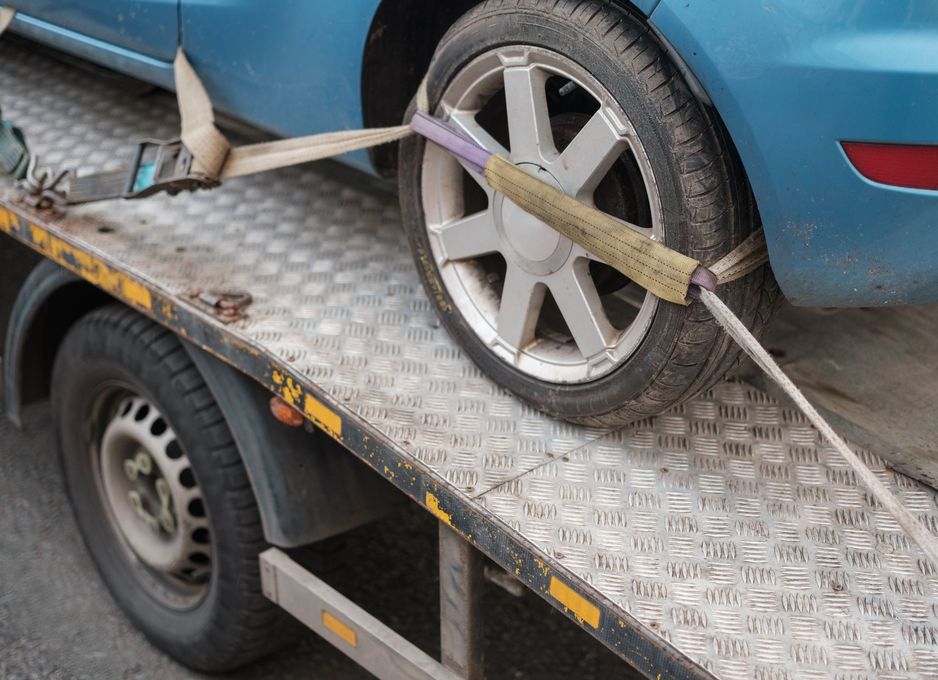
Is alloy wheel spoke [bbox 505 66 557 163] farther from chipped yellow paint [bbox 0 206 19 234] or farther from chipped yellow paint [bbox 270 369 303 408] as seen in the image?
chipped yellow paint [bbox 0 206 19 234]

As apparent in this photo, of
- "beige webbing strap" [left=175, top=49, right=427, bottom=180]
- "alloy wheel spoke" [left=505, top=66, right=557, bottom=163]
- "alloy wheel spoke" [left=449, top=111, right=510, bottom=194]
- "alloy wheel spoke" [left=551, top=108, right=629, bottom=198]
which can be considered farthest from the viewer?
"beige webbing strap" [left=175, top=49, right=427, bottom=180]

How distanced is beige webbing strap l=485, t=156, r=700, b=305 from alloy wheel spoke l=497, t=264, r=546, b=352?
6.6 inches

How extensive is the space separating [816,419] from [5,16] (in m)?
2.56

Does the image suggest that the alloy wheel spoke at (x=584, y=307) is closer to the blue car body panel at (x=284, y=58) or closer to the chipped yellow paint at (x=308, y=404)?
the chipped yellow paint at (x=308, y=404)

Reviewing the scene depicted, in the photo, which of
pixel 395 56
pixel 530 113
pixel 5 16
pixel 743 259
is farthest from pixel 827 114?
pixel 5 16

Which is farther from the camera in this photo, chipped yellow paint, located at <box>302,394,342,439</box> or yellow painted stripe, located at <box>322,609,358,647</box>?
yellow painted stripe, located at <box>322,609,358,647</box>

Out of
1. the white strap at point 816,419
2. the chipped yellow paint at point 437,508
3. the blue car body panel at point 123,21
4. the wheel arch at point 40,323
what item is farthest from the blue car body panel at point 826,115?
the wheel arch at point 40,323

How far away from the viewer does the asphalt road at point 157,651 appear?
281cm

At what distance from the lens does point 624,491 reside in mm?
1927

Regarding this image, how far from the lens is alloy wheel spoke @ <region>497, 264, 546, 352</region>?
2.05 metres

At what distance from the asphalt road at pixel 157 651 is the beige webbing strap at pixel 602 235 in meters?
1.24

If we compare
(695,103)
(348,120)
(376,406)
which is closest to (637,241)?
(695,103)

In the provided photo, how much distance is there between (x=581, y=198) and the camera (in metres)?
1.89

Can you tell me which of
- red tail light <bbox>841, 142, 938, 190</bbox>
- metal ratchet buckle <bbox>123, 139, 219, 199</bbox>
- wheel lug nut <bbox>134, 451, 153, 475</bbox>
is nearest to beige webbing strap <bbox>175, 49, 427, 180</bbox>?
metal ratchet buckle <bbox>123, 139, 219, 199</bbox>
